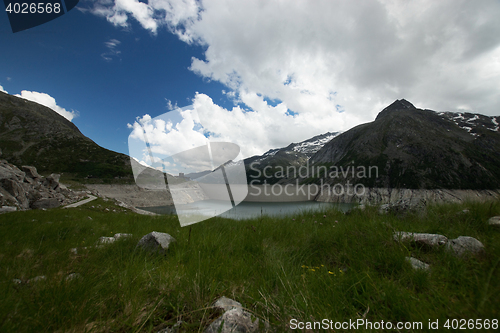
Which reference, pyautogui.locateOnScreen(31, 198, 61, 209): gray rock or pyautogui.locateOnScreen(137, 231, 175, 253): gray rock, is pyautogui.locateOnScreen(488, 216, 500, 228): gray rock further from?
pyautogui.locateOnScreen(31, 198, 61, 209): gray rock

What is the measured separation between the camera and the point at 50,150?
10762 centimetres

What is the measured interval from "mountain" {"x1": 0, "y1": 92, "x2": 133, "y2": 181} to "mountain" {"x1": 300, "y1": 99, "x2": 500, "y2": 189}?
442 ft

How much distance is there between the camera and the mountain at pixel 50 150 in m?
92.8

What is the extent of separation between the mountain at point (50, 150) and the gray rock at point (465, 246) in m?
92.2

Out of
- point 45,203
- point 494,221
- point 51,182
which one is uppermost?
point 51,182

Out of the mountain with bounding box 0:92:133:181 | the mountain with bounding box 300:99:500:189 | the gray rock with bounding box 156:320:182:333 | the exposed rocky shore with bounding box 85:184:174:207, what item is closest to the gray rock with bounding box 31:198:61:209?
the gray rock with bounding box 156:320:182:333

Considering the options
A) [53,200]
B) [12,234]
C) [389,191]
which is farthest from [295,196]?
[12,234]

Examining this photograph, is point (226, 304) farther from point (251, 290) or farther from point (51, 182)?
point (51, 182)

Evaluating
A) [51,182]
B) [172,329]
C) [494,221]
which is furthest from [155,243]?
[51,182]

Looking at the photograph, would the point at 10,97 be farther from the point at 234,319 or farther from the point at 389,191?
the point at 389,191

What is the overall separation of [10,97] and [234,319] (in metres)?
252

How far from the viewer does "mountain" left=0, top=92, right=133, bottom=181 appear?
3654 inches

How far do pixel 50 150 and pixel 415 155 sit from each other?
219m

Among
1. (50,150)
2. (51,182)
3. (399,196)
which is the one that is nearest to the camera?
(51,182)
